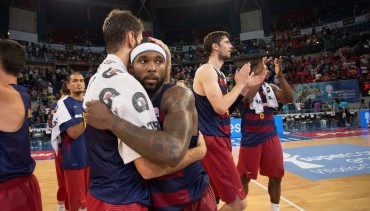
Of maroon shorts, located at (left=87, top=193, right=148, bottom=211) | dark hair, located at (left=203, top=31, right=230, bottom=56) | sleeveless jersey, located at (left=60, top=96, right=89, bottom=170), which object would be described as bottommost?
maroon shorts, located at (left=87, top=193, right=148, bottom=211)

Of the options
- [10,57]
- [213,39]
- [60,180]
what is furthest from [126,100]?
[60,180]

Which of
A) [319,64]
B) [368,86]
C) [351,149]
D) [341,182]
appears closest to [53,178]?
[341,182]

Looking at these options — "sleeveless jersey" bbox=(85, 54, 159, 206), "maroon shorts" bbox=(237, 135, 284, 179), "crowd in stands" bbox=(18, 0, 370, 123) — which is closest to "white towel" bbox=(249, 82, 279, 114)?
"maroon shorts" bbox=(237, 135, 284, 179)

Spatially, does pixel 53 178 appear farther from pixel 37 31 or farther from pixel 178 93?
pixel 37 31

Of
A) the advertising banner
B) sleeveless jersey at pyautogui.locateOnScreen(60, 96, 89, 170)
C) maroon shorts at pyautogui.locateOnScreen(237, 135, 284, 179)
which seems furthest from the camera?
the advertising banner

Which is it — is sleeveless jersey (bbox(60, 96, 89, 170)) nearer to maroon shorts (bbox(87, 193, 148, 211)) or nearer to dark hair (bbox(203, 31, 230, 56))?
dark hair (bbox(203, 31, 230, 56))

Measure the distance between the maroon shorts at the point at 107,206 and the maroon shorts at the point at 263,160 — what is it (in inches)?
107

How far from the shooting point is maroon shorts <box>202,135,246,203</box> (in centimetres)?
310

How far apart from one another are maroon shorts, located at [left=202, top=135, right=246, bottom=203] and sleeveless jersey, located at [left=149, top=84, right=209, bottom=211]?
46.9 inches

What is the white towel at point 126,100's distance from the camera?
1587 mm

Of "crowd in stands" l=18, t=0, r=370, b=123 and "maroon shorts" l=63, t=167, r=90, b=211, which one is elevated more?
"crowd in stands" l=18, t=0, r=370, b=123

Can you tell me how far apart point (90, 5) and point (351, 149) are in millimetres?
29581

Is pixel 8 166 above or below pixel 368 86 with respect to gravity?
→ below

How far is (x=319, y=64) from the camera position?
23.2 m
